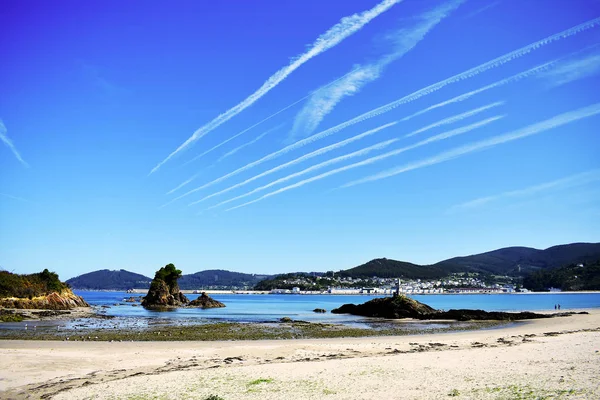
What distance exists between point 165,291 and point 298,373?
288 feet

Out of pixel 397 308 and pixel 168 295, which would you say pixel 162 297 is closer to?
pixel 168 295

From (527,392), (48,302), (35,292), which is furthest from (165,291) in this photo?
(527,392)

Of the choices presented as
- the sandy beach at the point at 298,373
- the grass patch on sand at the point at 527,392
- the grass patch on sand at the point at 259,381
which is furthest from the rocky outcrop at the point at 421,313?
the grass patch on sand at the point at 259,381

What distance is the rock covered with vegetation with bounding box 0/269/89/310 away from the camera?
6450cm

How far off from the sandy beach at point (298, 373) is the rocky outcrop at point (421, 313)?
3071 centimetres

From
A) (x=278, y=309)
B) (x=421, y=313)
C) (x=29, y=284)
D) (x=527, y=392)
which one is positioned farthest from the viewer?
(x=278, y=309)

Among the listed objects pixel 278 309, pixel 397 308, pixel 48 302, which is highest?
pixel 48 302

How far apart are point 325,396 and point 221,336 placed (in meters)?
22.5

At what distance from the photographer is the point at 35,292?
69.1 m

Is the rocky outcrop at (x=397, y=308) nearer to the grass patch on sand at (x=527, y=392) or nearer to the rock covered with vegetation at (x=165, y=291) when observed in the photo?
the grass patch on sand at (x=527, y=392)

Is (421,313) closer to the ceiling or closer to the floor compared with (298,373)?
closer to the floor

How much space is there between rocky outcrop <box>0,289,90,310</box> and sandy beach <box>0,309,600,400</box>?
44796 mm

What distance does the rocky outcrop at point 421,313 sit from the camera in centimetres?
5494

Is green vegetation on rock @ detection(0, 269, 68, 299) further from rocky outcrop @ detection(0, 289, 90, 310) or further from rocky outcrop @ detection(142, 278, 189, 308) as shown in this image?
rocky outcrop @ detection(142, 278, 189, 308)
